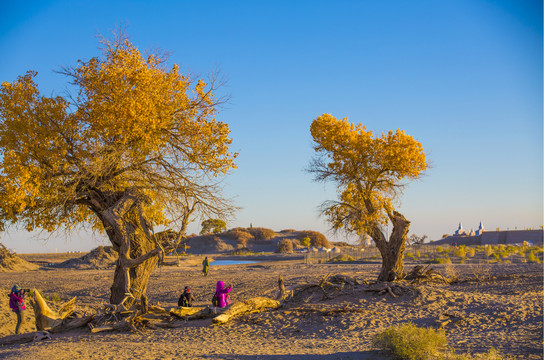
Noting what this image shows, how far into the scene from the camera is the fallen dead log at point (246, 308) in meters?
11.7

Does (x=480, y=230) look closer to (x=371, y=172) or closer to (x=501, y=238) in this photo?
(x=501, y=238)

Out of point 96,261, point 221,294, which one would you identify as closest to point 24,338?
point 221,294

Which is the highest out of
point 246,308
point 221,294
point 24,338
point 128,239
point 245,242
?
point 128,239

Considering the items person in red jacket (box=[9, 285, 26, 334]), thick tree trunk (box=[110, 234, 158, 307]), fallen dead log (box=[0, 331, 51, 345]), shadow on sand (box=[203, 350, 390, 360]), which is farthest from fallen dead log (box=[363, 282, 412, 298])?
person in red jacket (box=[9, 285, 26, 334])

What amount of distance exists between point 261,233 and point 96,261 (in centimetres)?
5085

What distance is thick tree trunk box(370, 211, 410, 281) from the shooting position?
1775 cm

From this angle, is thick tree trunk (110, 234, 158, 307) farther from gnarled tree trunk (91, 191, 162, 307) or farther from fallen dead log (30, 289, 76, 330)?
fallen dead log (30, 289, 76, 330)

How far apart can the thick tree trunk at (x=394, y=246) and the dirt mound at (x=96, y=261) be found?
28.3 metres

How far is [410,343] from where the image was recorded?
7938 mm

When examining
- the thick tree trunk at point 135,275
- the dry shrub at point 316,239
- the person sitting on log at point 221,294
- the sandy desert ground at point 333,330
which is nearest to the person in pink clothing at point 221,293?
the person sitting on log at point 221,294

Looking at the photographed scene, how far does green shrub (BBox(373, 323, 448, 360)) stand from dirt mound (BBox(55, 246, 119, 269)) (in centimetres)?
3501

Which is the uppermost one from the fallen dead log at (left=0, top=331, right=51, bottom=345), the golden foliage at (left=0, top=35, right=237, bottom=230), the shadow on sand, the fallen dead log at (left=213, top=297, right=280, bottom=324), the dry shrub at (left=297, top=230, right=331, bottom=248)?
the golden foliage at (left=0, top=35, right=237, bottom=230)

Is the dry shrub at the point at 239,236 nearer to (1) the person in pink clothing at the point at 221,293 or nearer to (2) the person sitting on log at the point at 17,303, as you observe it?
(1) the person in pink clothing at the point at 221,293

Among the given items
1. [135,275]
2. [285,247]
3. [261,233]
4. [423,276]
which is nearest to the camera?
[135,275]
